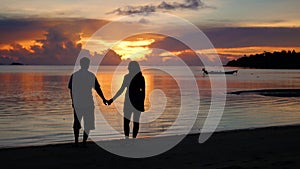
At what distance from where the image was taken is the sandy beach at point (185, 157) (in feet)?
27.9

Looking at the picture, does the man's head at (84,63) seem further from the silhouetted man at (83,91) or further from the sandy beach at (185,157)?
the sandy beach at (185,157)

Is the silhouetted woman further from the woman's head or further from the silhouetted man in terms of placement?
the silhouetted man

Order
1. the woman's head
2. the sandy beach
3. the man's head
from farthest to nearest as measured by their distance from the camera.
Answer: the woman's head
the man's head
the sandy beach

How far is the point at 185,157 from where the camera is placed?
371 inches

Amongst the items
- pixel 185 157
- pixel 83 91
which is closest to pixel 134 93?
pixel 83 91

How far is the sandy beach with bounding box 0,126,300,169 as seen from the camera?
8.51m

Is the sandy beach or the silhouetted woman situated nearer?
the sandy beach

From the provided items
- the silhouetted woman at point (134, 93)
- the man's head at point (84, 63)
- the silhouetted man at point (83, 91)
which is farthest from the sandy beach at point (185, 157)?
the man's head at point (84, 63)

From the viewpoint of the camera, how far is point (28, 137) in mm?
16984

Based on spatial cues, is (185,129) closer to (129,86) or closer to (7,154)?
(129,86)

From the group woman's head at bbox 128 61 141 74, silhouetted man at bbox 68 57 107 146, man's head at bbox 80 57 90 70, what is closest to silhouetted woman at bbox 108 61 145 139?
woman's head at bbox 128 61 141 74

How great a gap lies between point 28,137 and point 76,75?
26.7 ft

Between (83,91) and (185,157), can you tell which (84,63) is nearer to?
(83,91)

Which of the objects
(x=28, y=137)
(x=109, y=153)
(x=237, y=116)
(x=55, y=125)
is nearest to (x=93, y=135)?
(x=28, y=137)
